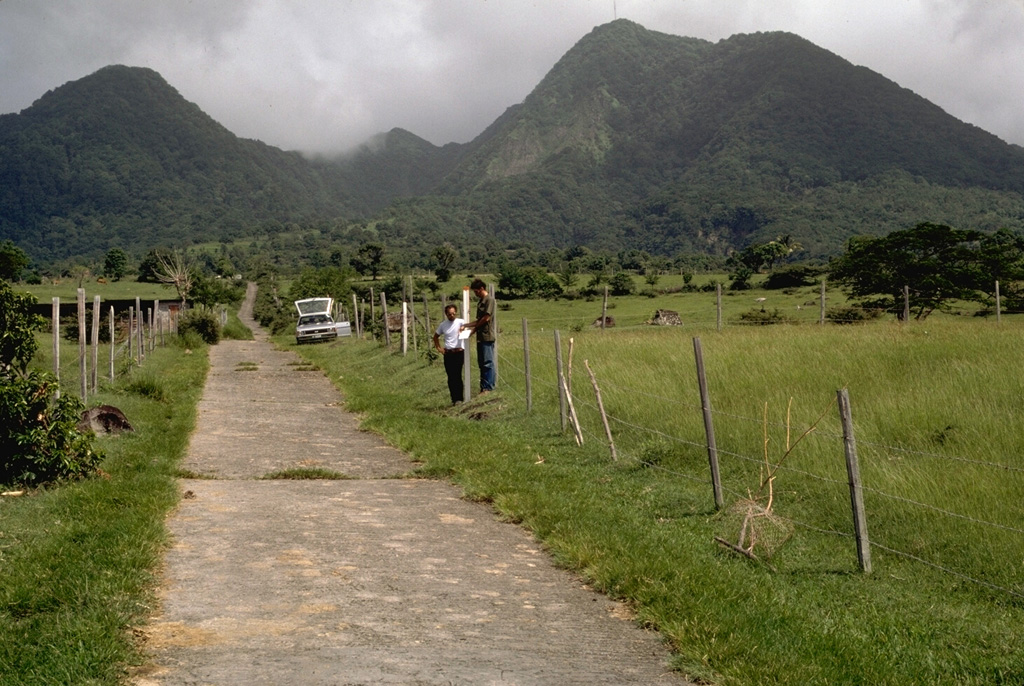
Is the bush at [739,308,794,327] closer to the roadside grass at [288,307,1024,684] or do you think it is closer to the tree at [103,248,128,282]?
the roadside grass at [288,307,1024,684]

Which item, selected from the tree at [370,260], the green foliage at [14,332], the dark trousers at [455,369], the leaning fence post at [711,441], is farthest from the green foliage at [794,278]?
the green foliage at [14,332]

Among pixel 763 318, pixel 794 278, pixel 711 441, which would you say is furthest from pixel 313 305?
pixel 711 441

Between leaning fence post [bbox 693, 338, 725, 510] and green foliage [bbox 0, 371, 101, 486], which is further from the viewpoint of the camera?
green foliage [bbox 0, 371, 101, 486]

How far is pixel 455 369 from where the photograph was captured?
46.1 ft

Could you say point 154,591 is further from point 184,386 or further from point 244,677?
point 184,386

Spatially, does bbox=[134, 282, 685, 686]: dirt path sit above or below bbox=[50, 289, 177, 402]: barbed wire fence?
below

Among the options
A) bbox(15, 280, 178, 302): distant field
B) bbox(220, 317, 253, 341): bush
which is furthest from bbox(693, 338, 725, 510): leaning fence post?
bbox(15, 280, 178, 302): distant field

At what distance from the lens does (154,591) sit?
205 inches

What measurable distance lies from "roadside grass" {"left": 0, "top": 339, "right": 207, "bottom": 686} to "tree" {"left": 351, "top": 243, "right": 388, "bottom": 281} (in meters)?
94.3

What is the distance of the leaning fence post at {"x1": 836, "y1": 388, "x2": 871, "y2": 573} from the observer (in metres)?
6.37

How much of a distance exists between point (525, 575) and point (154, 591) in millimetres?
2190

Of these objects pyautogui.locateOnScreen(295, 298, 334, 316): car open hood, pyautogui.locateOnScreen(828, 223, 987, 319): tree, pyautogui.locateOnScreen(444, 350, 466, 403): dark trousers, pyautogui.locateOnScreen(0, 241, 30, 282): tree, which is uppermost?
pyautogui.locateOnScreen(0, 241, 30, 282): tree

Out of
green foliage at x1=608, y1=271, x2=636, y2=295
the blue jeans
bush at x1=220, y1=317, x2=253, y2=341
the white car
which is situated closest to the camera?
the blue jeans

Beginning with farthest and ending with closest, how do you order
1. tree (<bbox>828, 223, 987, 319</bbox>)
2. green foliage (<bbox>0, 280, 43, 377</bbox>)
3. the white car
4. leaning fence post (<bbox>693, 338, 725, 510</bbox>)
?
1. the white car
2. tree (<bbox>828, 223, 987, 319</bbox>)
3. green foliage (<bbox>0, 280, 43, 377</bbox>)
4. leaning fence post (<bbox>693, 338, 725, 510</bbox>)
